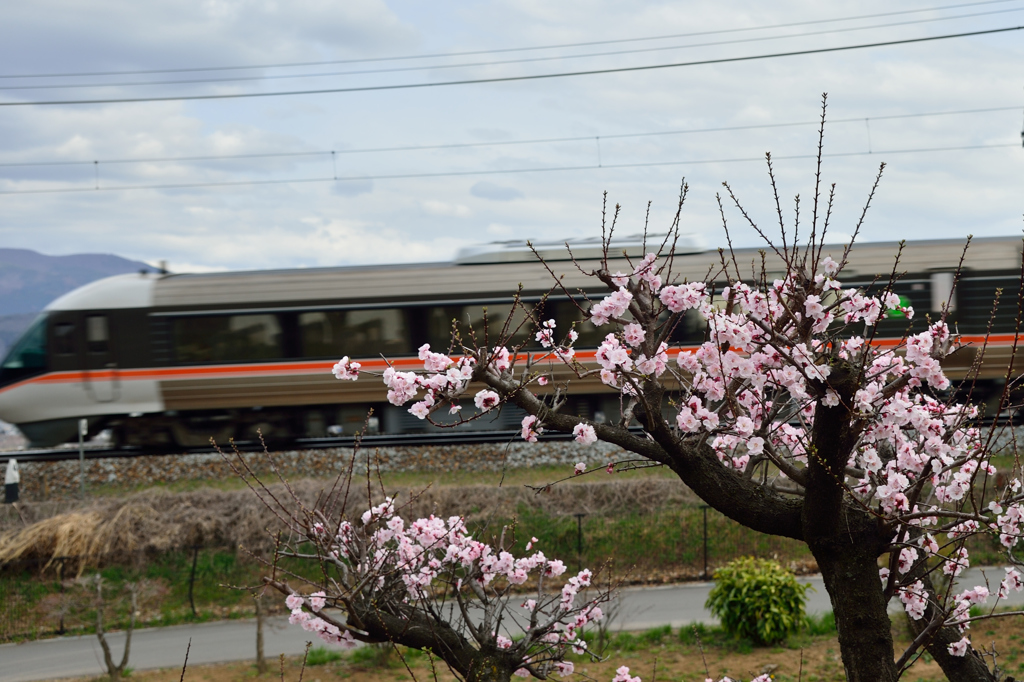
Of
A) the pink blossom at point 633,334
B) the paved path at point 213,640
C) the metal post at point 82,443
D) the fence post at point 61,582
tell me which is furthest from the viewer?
the metal post at point 82,443

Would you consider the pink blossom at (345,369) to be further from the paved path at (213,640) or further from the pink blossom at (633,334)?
the paved path at (213,640)

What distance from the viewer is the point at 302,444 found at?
17156 mm

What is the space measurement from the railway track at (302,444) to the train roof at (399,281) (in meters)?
3.03

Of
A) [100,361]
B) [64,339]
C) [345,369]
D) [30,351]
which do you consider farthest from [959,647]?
[30,351]

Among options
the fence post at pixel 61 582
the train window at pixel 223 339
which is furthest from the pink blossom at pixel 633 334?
the fence post at pixel 61 582

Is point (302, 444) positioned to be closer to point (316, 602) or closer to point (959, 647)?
point (316, 602)

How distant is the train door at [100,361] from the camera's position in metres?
15.9

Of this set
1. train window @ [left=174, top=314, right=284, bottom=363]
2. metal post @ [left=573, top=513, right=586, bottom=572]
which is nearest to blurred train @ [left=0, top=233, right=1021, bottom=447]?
train window @ [left=174, top=314, right=284, bottom=363]

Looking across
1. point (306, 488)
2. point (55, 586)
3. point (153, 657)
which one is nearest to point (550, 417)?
point (153, 657)

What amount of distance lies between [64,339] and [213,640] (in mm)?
7150

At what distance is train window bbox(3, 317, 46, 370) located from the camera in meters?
16.1

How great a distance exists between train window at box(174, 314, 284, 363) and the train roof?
363 mm

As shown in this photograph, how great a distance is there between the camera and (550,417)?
4.98m

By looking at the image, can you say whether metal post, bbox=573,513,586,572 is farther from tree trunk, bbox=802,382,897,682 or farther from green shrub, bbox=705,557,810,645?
tree trunk, bbox=802,382,897,682
